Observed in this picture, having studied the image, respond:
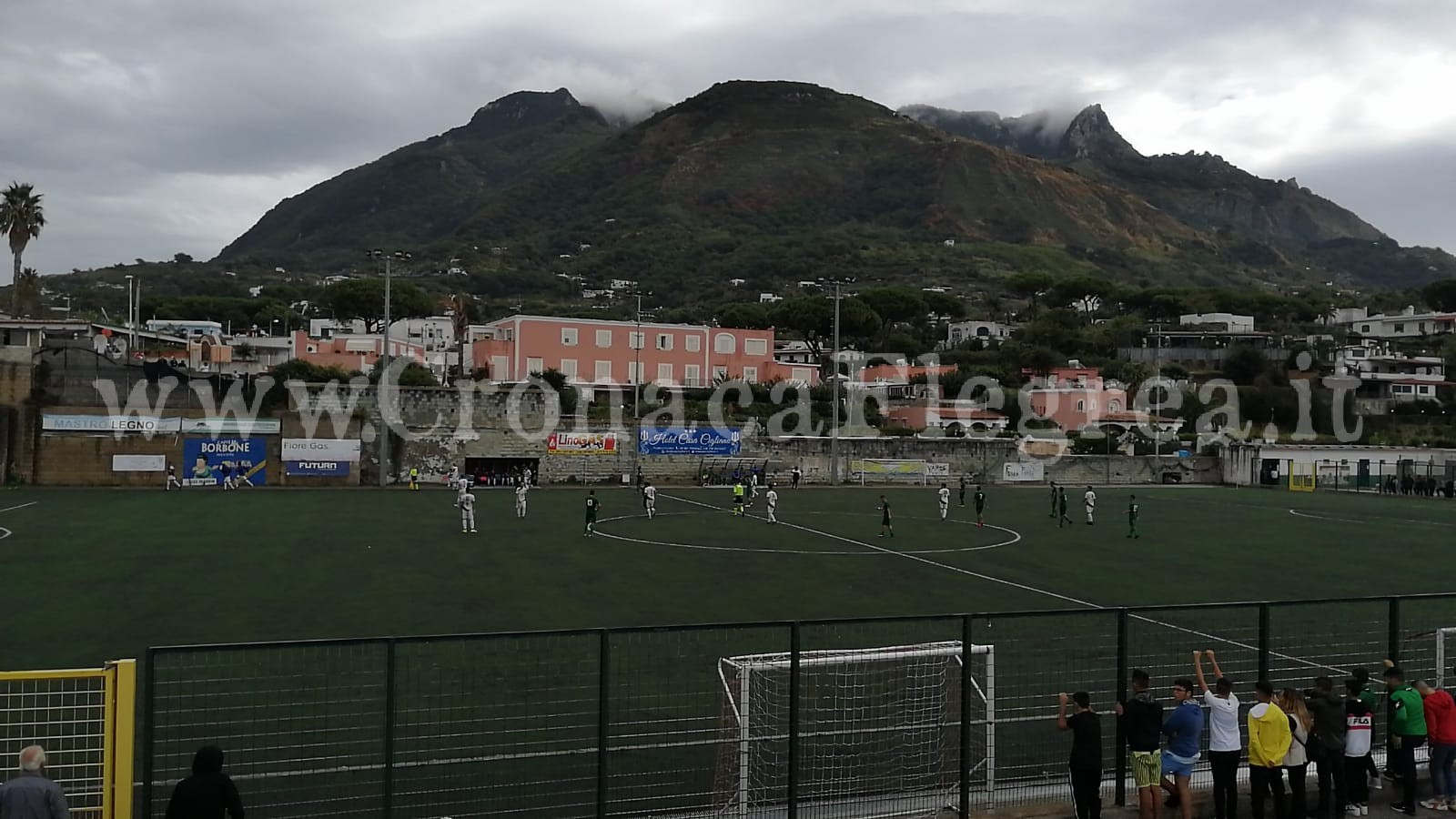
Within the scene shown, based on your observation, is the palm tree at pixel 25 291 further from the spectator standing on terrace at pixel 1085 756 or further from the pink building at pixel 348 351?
the spectator standing on terrace at pixel 1085 756

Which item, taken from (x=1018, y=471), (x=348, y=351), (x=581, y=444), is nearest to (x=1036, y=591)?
(x=581, y=444)

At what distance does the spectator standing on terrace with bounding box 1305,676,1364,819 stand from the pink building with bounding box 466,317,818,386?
70.7 metres

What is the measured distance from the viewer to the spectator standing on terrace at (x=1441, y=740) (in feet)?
32.2

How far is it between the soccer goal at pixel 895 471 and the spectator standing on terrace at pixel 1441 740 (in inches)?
2079

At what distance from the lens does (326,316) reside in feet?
457

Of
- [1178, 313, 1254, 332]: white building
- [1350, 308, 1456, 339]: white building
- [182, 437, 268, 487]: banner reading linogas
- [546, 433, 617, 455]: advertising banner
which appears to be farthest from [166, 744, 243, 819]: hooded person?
[1350, 308, 1456, 339]: white building

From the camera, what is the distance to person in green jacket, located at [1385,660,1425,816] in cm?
977

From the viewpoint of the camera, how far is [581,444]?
194 ft

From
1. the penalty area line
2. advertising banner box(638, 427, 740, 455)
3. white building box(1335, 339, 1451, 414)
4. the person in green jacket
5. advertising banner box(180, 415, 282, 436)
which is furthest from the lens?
white building box(1335, 339, 1451, 414)

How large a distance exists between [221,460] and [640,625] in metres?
43.2

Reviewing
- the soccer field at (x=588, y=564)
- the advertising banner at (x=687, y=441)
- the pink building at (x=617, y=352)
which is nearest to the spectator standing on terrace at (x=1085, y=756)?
the soccer field at (x=588, y=564)

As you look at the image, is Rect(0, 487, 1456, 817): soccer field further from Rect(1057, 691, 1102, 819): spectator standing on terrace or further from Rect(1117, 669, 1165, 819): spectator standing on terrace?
Rect(1057, 691, 1102, 819): spectator standing on terrace

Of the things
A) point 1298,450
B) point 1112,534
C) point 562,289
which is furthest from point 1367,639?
point 562,289

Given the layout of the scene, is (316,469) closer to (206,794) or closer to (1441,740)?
(206,794)
